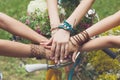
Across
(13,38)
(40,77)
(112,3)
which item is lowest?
(40,77)

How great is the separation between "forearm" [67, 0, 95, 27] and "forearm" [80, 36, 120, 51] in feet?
0.75

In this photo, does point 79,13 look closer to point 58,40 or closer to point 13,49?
point 58,40

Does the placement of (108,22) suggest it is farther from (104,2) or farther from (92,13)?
(104,2)

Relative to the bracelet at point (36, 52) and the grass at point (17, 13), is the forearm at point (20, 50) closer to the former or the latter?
the bracelet at point (36, 52)

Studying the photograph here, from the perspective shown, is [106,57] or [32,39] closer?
[32,39]

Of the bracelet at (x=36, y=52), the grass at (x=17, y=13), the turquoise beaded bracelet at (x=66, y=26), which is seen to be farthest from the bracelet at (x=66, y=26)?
the grass at (x=17, y=13)

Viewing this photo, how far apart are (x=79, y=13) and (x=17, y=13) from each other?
4.01 metres

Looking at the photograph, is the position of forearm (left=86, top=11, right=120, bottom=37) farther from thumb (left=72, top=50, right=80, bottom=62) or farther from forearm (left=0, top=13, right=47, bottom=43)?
forearm (left=0, top=13, right=47, bottom=43)

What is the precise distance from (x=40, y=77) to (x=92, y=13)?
93.3 inches

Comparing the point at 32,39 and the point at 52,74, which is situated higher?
the point at 32,39

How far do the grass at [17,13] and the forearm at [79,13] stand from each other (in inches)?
101

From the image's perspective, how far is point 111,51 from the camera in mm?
2492

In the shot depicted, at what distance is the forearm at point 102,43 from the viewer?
7.11 ft

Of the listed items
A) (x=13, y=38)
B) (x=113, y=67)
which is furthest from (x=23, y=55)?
(x=113, y=67)
